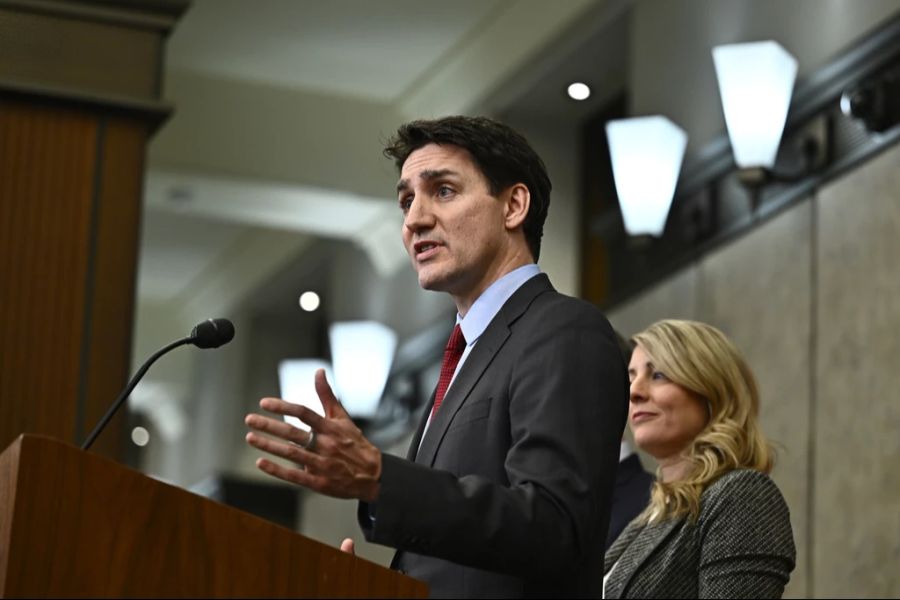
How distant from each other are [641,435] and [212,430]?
1170cm

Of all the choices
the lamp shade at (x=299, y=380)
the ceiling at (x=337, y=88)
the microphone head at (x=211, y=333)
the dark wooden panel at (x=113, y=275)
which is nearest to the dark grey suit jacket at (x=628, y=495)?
the microphone head at (x=211, y=333)

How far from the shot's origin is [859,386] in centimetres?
586

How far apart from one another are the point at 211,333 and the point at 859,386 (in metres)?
3.22

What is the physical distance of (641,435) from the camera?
407cm

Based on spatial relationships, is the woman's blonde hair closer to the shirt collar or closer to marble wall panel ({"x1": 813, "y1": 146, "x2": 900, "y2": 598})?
the shirt collar

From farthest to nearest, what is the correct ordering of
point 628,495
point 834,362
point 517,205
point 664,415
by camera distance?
point 834,362 < point 628,495 < point 664,415 < point 517,205

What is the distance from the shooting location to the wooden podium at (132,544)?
2203 mm

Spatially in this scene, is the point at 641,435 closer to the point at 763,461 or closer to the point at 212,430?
the point at 763,461

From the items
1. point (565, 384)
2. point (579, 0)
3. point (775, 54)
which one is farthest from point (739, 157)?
point (565, 384)

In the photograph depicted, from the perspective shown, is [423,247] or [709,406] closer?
[423,247]

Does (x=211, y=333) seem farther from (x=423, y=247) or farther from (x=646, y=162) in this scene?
(x=646, y=162)

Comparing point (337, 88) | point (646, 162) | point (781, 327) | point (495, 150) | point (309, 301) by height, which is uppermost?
point (337, 88)

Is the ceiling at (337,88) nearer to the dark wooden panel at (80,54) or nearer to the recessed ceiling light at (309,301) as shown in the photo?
the recessed ceiling light at (309,301)

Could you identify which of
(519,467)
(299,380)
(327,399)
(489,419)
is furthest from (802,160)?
(299,380)
